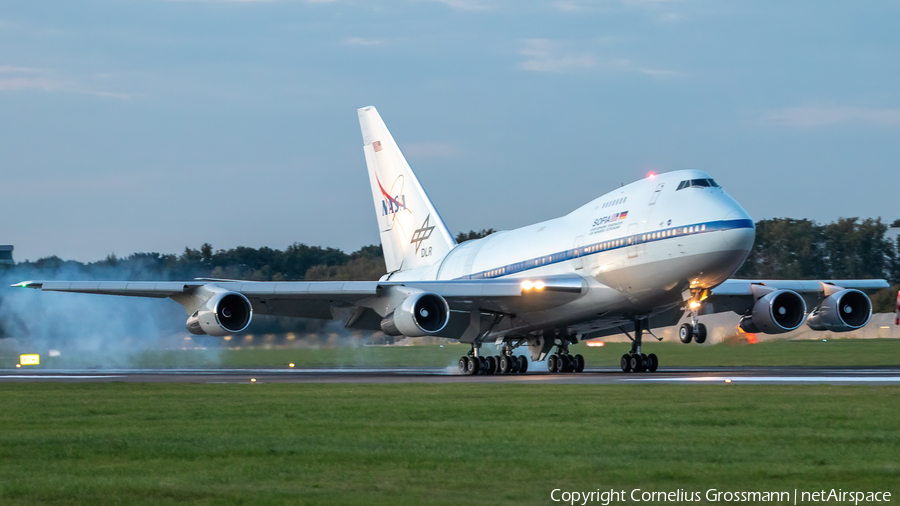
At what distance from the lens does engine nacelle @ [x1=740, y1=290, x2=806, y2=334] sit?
32.1 meters

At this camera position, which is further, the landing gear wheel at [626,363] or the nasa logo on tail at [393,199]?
the nasa logo on tail at [393,199]

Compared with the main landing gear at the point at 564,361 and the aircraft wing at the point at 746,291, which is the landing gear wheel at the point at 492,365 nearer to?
the main landing gear at the point at 564,361

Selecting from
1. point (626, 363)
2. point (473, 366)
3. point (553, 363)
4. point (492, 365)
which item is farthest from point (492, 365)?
point (626, 363)

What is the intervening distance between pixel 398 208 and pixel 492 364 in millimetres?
10755

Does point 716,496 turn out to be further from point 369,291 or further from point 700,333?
point 369,291

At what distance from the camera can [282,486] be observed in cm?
880

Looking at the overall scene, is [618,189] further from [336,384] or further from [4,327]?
[4,327]

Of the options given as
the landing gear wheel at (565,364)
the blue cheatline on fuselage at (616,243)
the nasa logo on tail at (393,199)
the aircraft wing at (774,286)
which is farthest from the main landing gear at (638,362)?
the nasa logo on tail at (393,199)

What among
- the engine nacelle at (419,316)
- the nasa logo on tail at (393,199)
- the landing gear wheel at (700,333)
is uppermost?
the nasa logo on tail at (393,199)

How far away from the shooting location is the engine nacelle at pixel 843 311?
32781 mm

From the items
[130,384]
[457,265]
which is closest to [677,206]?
[457,265]

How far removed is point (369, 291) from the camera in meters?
32.2

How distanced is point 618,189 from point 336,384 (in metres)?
11.1

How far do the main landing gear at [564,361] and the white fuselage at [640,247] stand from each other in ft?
4.24
